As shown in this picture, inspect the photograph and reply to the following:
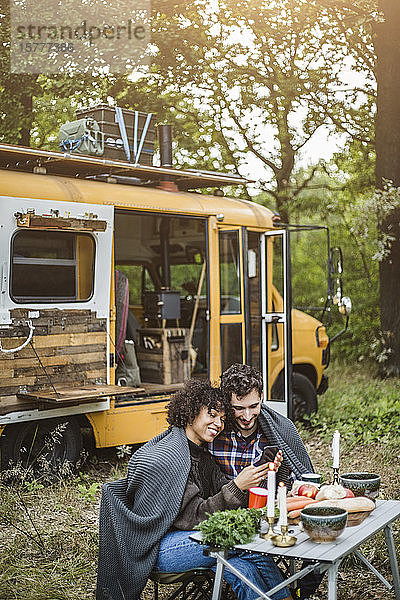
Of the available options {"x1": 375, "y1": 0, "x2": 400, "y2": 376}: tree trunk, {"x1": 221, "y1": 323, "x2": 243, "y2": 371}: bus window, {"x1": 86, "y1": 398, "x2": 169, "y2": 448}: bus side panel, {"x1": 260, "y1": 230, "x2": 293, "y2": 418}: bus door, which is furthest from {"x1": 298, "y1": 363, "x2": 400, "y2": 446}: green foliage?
{"x1": 86, "y1": 398, "x2": 169, "y2": 448}: bus side panel

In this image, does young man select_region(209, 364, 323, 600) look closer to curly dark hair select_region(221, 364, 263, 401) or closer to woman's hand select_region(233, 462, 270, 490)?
curly dark hair select_region(221, 364, 263, 401)

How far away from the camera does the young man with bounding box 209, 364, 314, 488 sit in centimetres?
425

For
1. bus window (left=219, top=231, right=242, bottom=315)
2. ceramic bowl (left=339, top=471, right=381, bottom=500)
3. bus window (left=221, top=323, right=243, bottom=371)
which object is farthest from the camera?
bus window (left=219, top=231, right=242, bottom=315)

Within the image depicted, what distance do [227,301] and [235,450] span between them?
4.60 m

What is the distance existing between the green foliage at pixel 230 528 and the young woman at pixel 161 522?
247 millimetres

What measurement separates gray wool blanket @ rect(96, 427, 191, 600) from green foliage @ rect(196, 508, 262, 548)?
1.07ft

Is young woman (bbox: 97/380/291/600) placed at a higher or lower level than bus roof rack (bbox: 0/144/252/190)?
lower

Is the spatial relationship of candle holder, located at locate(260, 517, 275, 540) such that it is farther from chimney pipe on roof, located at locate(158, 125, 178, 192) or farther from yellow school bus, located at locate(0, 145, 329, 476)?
chimney pipe on roof, located at locate(158, 125, 178, 192)

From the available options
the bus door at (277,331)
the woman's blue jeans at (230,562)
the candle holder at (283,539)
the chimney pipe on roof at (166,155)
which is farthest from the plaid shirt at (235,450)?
the bus door at (277,331)

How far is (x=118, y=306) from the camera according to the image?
7891 millimetres

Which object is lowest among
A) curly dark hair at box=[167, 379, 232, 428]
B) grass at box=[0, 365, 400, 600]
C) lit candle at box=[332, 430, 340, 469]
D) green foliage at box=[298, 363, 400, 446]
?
grass at box=[0, 365, 400, 600]

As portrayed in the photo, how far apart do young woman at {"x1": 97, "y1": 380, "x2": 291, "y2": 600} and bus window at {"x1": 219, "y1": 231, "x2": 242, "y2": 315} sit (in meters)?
4.98

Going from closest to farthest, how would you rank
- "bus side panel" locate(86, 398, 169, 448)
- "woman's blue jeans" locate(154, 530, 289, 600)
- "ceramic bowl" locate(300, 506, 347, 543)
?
"ceramic bowl" locate(300, 506, 347, 543) < "woman's blue jeans" locate(154, 530, 289, 600) < "bus side panel" locate(86, 398, 169, 448)

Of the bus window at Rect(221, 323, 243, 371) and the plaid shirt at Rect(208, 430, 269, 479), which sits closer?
the plaid shirt at Rect(208, 430, 269, 479)
